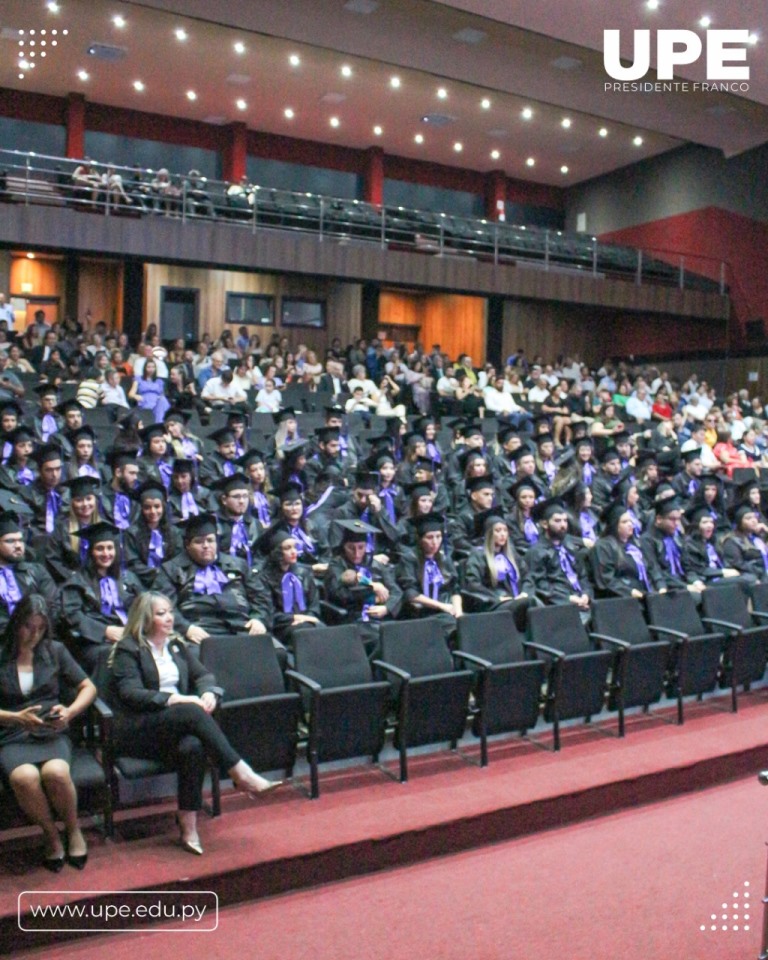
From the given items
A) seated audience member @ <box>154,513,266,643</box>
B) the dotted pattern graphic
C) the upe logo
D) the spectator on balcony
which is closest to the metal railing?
the spectator on balcony

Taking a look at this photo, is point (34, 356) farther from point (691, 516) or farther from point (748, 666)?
point (748, 666)

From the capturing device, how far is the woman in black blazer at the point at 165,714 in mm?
3697

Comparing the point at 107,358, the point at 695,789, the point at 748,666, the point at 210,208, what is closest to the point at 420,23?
the point at 210,208

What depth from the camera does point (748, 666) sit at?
238 inches

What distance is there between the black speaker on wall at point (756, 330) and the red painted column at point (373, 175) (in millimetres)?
7525

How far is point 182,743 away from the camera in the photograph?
12.2 ft

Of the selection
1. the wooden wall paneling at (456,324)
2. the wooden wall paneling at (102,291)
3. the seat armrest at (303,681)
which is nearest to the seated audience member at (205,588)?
the seat armrest at (303,681)

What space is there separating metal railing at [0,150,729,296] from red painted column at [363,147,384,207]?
1464mm

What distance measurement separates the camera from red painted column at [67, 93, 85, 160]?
1592 centimetres

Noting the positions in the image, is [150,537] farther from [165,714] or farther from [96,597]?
[165,714]

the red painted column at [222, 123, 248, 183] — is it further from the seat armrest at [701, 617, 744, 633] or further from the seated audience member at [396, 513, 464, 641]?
the seat armrest at [701, 617, 744, 633]

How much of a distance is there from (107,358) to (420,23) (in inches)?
264

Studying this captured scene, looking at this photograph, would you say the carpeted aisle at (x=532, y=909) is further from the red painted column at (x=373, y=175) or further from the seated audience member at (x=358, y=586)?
the red painted column at (x=373, y=175)

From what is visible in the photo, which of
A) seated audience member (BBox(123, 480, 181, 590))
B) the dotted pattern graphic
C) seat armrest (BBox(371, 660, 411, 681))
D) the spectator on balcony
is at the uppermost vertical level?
the spectator on balcony
